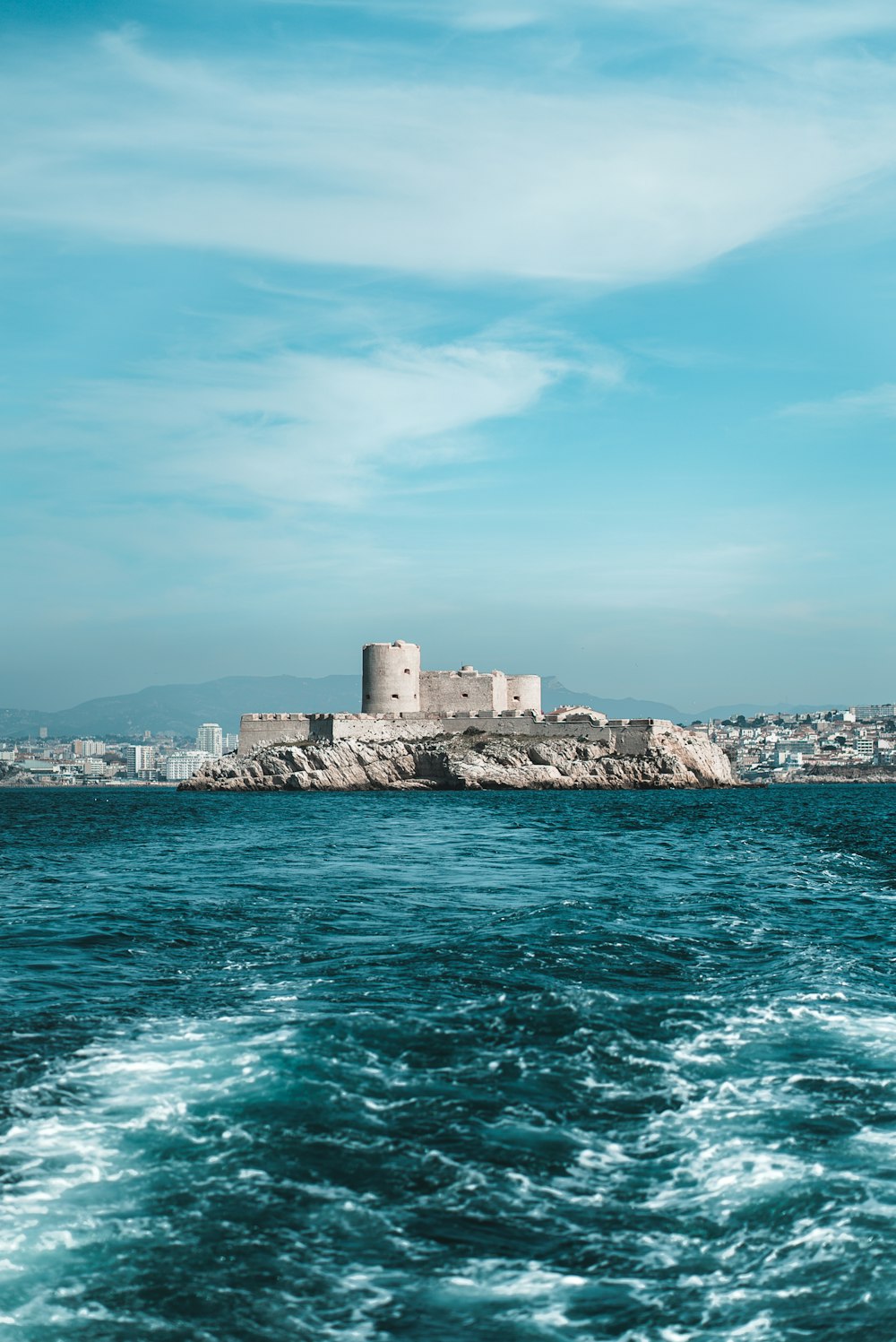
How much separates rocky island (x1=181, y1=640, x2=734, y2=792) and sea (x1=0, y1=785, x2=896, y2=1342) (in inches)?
2009

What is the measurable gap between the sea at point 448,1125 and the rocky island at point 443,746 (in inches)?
2009

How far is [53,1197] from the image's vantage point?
18.1 feet

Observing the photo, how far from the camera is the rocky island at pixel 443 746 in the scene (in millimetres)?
65562

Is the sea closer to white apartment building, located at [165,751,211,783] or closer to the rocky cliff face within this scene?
the rocky cliff face

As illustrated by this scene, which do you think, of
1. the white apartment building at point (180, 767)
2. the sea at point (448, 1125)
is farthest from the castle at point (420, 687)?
the white apartment building at point (180, 767)

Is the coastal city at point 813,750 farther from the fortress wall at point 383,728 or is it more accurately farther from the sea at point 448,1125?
the sea at point 448,1125

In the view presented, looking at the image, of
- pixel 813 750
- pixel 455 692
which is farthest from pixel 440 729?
pixel 813 750

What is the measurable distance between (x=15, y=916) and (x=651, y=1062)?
9.58m

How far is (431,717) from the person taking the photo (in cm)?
7006

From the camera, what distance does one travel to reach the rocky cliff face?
65.2 m

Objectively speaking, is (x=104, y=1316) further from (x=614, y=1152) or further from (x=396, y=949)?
(x=396, y=949)

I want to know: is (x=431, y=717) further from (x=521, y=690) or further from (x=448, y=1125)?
(x=448, y=1125)

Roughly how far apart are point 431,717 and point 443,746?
Result: 467cm

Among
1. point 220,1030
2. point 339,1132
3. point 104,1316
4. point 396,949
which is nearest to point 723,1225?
point 339,1132
